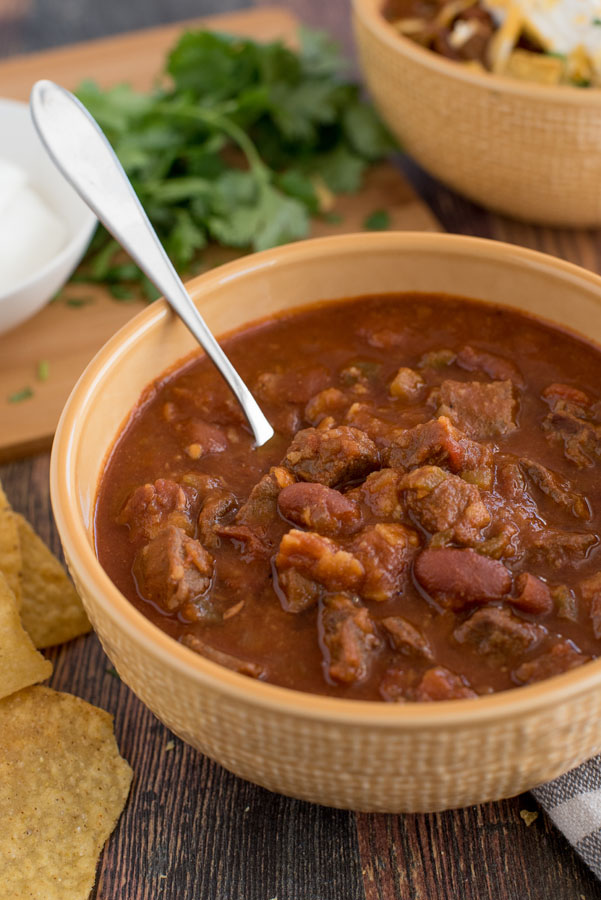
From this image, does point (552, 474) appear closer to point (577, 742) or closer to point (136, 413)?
point (577, 742)

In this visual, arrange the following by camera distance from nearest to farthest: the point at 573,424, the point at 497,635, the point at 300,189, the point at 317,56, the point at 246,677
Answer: the point at 246,677, the point at 497,635, the point at 573,424, the point at 300,189, the point at 317,56

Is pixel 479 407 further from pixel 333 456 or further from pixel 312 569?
pixel 312 569

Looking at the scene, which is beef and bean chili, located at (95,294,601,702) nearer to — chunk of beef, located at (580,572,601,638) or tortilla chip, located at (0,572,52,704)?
chunk of beef, located at (580,572,601,638)

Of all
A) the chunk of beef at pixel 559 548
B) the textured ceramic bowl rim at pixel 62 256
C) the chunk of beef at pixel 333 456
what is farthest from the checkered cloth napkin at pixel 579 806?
the textured ceramic bowl rim at pixel 62 256

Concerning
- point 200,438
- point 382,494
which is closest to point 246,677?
point 382,494

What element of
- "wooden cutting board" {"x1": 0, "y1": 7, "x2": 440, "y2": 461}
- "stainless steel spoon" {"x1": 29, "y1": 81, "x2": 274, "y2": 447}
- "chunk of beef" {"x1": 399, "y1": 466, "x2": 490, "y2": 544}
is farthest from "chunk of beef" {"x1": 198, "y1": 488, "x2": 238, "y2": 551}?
"wooden cutting board" {"x1": 0, "y1": 7, "x2": 440, "y2": 461}

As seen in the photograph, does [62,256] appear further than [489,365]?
Yes

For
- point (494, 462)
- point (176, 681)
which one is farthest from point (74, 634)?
point (494, 462)
